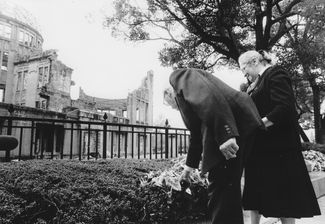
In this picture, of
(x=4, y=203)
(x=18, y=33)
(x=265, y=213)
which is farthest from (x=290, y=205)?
(x=18, y=33)

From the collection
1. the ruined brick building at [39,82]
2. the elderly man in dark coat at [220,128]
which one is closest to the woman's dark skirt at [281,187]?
the elderly man in dark coat at [220,128]

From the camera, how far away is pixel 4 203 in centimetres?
220

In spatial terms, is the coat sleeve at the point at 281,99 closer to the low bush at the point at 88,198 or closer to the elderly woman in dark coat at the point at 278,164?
the elderly woman in dark coat at the point at 278,164

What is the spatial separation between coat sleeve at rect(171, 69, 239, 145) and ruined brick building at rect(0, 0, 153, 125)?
72.7ft

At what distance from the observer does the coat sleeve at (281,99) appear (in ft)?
7.64

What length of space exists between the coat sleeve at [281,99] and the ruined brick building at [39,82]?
2191 cm

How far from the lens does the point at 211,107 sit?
→ 173 cm

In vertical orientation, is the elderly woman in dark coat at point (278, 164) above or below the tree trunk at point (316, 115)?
below

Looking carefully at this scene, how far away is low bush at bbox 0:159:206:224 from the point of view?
93.0 inches

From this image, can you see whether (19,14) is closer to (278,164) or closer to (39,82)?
(39,82)

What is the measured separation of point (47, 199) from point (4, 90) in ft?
131

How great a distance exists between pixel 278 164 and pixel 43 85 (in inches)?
1158

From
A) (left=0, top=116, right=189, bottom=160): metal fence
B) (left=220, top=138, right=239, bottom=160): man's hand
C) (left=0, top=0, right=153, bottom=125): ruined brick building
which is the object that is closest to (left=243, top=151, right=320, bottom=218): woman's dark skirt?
(left=220, top=138, right=239, bottom=160): man's hand

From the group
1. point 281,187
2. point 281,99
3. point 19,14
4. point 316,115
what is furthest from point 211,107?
point 19,14
